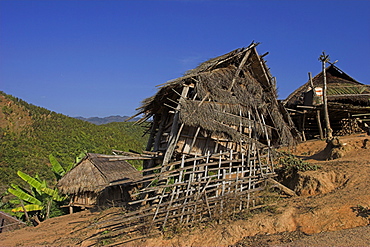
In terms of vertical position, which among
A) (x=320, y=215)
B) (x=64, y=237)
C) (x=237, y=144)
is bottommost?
(x=64, y=237)

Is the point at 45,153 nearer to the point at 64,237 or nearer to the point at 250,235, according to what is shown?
the point at 64,237

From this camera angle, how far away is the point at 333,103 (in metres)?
15.8

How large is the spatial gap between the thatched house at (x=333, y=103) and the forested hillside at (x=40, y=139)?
10.5m

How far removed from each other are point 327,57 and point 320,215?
10819 millimetres

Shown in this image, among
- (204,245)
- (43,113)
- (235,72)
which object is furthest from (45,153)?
(204,245)

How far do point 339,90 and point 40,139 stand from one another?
2147 cm

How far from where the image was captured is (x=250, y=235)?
20.9ft

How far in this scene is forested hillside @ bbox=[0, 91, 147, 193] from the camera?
1959 centimetres

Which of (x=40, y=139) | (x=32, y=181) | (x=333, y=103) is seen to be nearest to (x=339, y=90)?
(x=333, y=103)

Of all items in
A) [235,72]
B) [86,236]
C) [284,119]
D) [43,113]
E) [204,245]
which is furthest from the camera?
[43,113]

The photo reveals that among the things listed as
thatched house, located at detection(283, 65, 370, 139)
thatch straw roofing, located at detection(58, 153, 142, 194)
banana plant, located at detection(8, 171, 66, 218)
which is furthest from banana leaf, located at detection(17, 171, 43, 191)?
thatched house, located at detection(283, 65, 370, 139)

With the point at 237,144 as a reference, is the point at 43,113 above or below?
above

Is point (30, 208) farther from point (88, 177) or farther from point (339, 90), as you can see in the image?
point (339, 90)

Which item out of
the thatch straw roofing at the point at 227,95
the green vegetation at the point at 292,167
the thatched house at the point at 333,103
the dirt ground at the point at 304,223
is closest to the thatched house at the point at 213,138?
the thatch straw roofing at the point at 227,95
